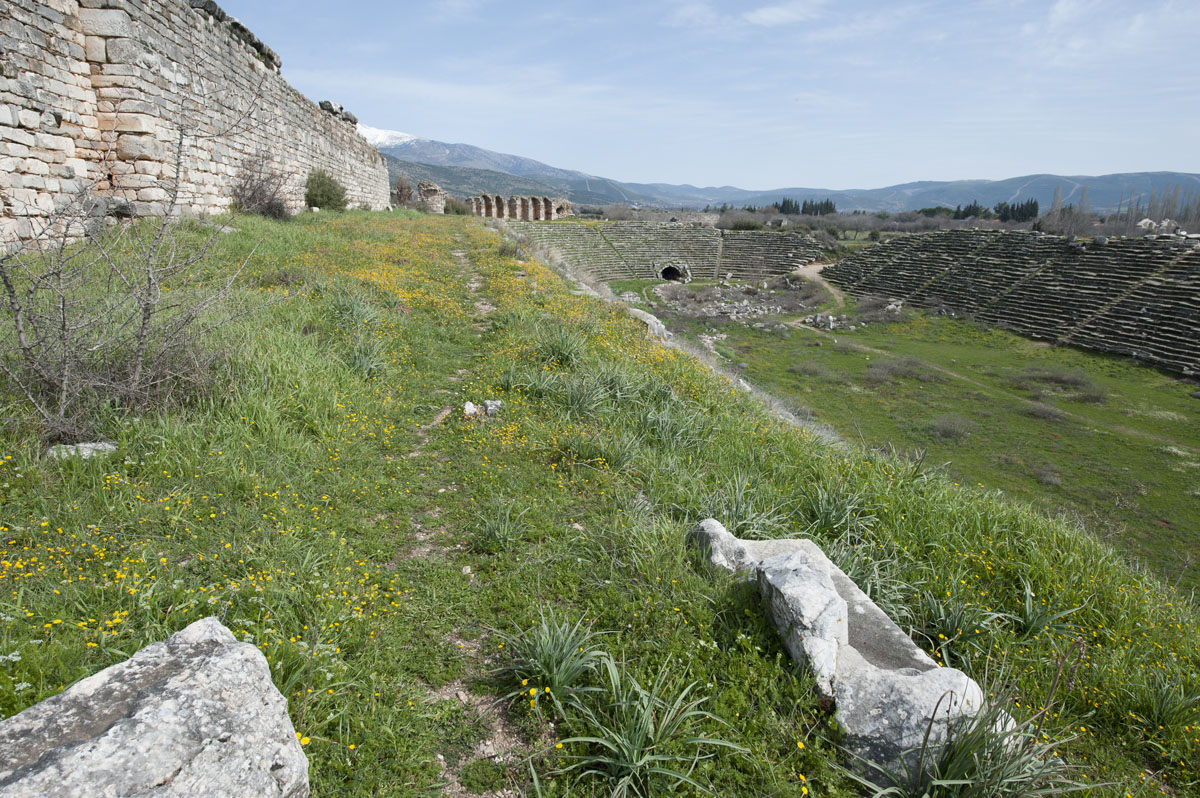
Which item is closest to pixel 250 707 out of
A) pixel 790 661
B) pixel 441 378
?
pixel 790 661

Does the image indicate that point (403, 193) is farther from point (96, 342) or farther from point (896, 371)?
point (96, 342)

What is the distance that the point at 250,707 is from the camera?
6.32 ft

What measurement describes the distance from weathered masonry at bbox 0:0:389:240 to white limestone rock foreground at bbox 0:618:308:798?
4905 millimetres

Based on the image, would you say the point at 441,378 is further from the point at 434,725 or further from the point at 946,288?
the point at 946,288

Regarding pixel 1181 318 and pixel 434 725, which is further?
pixel 1181 318

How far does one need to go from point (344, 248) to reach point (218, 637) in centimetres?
1201

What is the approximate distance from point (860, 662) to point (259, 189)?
15.7 metres

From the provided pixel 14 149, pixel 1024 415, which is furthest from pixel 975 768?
pixel 1024 415

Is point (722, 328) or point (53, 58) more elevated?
point (53, 58)

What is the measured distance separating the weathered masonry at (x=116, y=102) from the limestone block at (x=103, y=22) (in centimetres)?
2

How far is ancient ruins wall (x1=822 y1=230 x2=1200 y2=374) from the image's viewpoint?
32062 mm

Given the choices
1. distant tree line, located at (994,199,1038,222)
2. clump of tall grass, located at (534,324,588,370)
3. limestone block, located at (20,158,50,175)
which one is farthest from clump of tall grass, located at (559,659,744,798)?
distant tree line, located at (994,199,1038,222)

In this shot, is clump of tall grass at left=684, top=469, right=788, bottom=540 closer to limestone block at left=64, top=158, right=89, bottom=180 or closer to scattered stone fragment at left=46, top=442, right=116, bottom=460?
scattered stone fragment at left=46, top=442, right=116, bottom=460

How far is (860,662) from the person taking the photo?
289 cm
